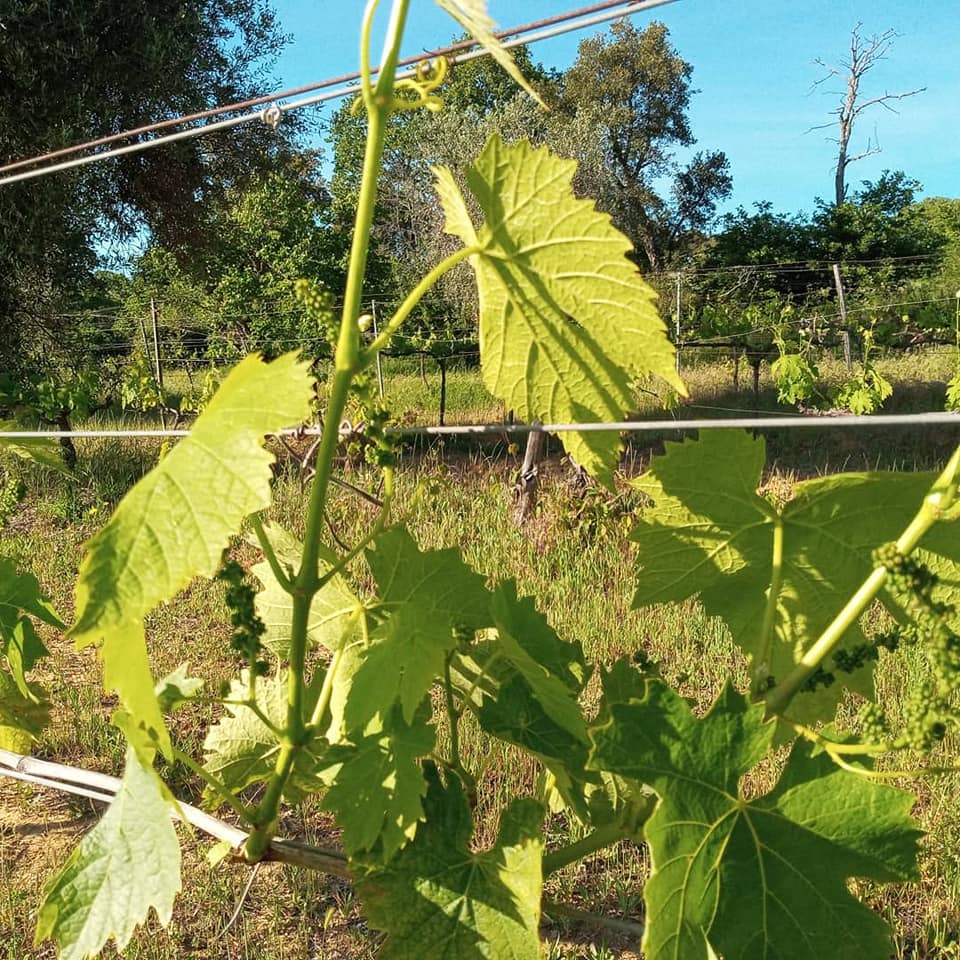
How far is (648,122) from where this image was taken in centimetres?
2659

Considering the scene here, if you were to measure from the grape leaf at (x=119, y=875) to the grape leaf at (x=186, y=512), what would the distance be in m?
0.20

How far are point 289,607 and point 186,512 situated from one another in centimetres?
50

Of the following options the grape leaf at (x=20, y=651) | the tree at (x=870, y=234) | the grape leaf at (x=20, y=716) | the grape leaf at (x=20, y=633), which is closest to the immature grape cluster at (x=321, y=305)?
the grape leaf at (x=20, y=633)

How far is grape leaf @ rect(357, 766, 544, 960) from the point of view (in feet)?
2.55

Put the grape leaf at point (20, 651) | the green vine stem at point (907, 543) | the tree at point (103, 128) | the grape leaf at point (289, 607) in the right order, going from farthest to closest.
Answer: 1. the tree at point (103, 128)
2. the grape leaf at point (20, 651)
3. the grape leaf at point (289, 607)
4. the green vine stem at point (907, 543)

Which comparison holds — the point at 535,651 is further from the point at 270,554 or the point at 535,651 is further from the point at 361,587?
the point at 361,587

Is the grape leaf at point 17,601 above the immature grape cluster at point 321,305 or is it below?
below

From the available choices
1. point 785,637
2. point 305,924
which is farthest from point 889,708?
point 785,637

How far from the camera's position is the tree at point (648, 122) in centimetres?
2567

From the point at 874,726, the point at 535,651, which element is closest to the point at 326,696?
the point at 535,651

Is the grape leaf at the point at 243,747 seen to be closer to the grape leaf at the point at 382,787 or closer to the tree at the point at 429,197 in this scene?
the grape leaf at the point at 382,787

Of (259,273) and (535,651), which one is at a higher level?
(259,273)

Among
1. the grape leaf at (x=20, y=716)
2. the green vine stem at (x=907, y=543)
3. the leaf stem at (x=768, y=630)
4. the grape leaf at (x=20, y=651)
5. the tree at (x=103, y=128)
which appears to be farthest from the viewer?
the tree at (x=103, y=128)

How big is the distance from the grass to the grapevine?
16 cm
